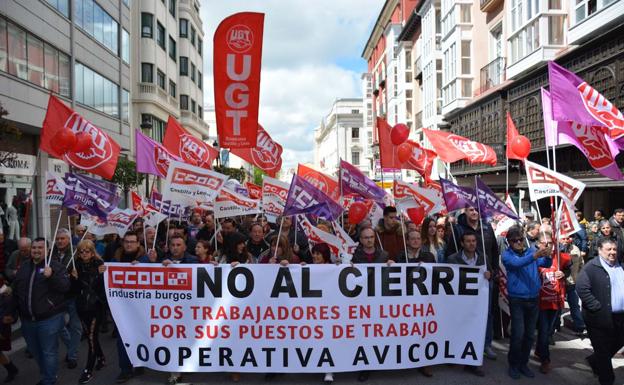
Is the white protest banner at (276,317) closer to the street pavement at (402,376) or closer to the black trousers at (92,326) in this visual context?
the street pavement at (402,376)

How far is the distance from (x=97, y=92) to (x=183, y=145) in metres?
14.0

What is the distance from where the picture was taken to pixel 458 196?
6.62m

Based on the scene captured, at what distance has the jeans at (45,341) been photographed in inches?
202

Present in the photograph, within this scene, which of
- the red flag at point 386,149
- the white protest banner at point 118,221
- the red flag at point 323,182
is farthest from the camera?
the red flag at point 323,182

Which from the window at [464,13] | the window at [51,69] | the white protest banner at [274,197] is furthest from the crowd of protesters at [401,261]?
the window at [464,13]

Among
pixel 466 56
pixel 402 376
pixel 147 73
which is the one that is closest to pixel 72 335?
pixel 402 376

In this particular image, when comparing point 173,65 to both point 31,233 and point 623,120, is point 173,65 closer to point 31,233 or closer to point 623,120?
point 31,233

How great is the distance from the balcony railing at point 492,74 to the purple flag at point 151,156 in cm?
1778

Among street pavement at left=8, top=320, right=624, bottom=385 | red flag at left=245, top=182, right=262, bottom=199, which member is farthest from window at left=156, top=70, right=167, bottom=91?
street pavement at left=8, top=320, right=624, bottom=385

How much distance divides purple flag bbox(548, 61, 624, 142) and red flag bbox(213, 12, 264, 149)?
13.7 ft

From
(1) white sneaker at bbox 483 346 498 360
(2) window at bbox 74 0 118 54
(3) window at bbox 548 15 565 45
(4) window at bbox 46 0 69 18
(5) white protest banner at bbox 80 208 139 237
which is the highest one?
(2) window at bbox 74 0 118 54

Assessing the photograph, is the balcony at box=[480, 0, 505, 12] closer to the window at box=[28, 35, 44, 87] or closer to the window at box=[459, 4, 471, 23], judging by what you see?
the window at box=[459, 4, 471, 23]

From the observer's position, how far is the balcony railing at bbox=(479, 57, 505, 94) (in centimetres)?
2288

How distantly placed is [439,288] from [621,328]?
185 cm
